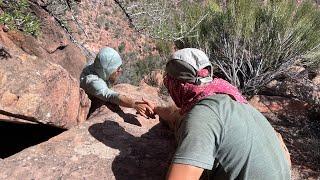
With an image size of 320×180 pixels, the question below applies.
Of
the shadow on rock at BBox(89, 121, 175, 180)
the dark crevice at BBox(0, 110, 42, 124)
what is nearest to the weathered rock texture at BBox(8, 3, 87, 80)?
the dark crevice at BBox(0, 110, 42, 124)

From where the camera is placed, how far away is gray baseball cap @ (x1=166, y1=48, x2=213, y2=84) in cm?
199

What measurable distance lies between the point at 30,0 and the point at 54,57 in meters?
0.66

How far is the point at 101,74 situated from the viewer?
3627mm

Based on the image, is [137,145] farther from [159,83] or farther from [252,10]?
[159,83]

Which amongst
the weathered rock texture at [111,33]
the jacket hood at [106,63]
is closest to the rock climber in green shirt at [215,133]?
the jacket hood at [106,63]

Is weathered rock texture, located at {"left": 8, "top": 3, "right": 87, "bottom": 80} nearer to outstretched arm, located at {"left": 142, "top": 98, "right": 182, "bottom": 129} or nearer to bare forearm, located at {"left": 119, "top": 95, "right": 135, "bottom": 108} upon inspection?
bare forearm, located at {"left": 119, "top": 95, "right": 135, "bottom": 108}

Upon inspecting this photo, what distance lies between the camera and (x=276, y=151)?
199cm

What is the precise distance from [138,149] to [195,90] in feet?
2.85

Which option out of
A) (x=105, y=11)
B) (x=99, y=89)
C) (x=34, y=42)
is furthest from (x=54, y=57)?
(x=105, y=11)

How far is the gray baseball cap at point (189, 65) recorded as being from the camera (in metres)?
1.99

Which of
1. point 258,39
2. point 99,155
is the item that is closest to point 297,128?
point 258,39

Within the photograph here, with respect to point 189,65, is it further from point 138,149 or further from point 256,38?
point 256,38

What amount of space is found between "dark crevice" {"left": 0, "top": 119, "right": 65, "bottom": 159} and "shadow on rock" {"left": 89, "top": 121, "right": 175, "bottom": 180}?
34.9 inches

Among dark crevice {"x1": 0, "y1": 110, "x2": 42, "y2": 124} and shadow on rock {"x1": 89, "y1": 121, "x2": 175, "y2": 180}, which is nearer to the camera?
shadow on rock {"x1": 89, "y1": 121, "x2": 175, "y2": 180}
